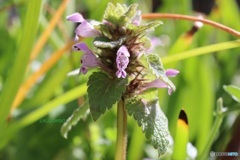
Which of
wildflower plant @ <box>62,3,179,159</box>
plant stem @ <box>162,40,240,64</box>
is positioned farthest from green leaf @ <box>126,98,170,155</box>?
plant stem @ <box>162,40,240,64</box>

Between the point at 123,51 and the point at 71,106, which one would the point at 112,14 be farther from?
the point at 71,106

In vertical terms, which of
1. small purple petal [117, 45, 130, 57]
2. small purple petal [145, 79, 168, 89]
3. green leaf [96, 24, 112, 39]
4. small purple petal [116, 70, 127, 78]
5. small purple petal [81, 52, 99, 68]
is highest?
small purple petal [117, 45, 130, 57]

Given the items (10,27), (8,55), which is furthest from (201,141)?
(10,27)

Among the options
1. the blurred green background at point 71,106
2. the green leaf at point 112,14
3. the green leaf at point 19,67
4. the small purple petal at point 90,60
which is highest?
the green leaf at point 112,14

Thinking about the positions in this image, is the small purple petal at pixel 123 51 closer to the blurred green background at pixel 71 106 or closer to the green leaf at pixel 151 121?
the green leaf at pixel 151 121

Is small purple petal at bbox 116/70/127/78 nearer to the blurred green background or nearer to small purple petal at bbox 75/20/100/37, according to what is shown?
small purple petal at bbox 75/20/100/37

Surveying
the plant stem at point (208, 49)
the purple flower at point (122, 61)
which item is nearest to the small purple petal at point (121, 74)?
the purple flower at point (122, 61)
